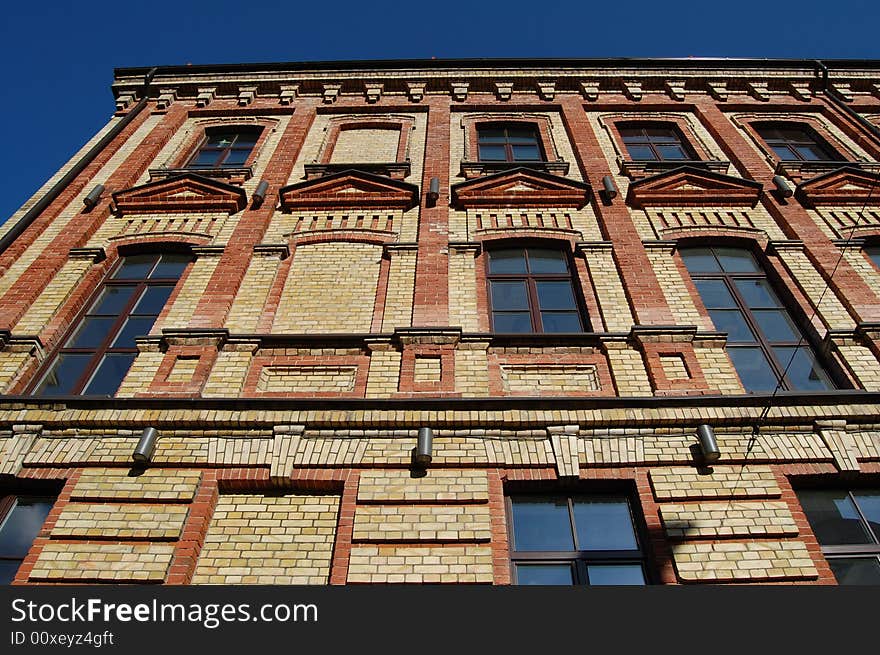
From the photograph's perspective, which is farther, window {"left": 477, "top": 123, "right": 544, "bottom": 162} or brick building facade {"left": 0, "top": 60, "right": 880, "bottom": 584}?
window {"left": 477, "top": 123, "right": 544, "bottom": 162}

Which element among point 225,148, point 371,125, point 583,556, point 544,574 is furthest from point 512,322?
point 225,148

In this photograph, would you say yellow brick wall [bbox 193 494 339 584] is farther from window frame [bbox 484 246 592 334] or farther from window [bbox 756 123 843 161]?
window [bbox 756 123 843 161]

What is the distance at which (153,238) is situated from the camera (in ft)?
27.5

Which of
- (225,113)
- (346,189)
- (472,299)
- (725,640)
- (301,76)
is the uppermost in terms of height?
(301,76)

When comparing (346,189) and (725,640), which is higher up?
(346,189)

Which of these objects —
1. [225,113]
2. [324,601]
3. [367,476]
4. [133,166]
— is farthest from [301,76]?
[324,601]

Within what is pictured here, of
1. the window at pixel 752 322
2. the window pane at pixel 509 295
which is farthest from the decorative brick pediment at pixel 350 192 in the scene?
the window at pixel 752 322

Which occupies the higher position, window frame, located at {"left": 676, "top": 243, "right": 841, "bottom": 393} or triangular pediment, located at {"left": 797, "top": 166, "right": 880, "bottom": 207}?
triangular pediment, located at {"left": 797, "top": 166, "right": 880, "bottom": 207}

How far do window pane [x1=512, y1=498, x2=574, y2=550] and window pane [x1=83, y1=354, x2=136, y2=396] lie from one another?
173 inches

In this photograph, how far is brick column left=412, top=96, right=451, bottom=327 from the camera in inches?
270

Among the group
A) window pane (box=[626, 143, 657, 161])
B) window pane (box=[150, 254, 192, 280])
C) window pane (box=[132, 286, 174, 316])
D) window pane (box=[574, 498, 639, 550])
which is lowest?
window pane (box=[574, 498, 639, 550])

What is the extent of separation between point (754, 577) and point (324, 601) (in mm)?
3064

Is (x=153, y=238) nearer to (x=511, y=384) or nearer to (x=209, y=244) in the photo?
(x=209, y=244)

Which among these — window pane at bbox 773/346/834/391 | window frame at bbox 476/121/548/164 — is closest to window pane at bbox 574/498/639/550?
window pane at bbox 773/346/834/391
